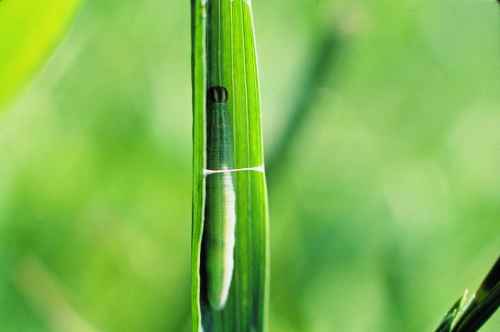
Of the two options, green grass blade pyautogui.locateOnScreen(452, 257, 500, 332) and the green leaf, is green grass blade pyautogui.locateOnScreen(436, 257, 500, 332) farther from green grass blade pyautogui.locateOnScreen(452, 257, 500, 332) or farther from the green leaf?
the green leaf

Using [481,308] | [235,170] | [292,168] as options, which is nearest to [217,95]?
[235,170]

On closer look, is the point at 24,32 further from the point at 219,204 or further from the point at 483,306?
the point at 483,306

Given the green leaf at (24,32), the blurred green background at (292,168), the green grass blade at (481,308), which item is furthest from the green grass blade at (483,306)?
the blurred green background at (292,168)

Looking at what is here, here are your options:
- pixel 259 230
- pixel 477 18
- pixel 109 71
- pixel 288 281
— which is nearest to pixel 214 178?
pixel 259 230

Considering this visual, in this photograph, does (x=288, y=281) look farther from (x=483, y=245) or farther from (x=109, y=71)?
(x=109, y=71)

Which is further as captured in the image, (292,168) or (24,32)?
(292,168)
